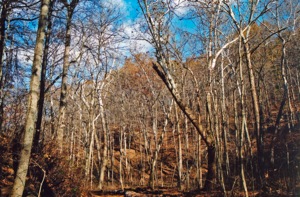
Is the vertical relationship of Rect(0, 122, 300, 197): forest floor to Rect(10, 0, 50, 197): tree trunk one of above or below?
below

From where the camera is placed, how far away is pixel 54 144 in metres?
8.05

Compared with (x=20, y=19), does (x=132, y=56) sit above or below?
above

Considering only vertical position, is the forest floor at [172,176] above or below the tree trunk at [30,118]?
below

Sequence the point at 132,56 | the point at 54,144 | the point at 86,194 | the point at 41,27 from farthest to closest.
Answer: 1. the point at 132,56
2. the point at 86,194
3. the point at 54,144
4. the point at 41,27

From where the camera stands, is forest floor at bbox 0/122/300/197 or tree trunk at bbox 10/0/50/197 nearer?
tree trunk at bbox 10/0/50/197

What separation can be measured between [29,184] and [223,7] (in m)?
8.50

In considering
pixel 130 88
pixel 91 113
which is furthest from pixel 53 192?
pixel 130 88

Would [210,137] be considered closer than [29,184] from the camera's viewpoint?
No

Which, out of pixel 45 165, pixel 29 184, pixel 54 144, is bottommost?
pixel 29 184

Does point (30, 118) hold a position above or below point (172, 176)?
above

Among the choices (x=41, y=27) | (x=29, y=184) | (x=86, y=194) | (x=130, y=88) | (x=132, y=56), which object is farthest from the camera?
(x=130, y=88)

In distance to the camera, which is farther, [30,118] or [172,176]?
[172,176]

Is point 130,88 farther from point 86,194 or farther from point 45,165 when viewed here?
point 45,165

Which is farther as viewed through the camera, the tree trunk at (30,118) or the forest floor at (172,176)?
the forest floor at (172,176)
